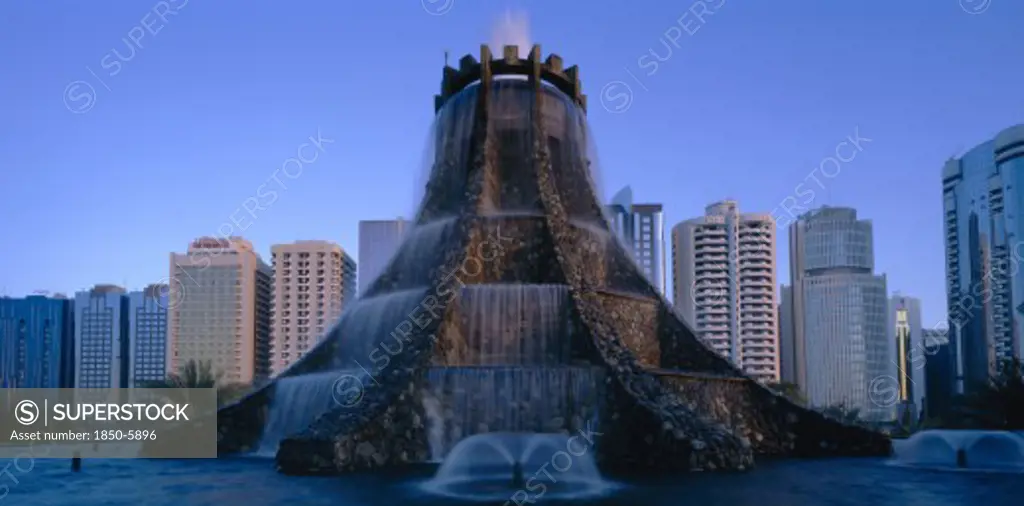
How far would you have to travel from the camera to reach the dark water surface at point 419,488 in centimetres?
1589

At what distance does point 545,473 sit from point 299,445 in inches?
193

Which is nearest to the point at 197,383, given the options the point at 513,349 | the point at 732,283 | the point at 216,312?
the point at 513,349

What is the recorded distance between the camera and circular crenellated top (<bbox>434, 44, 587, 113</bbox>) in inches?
1358

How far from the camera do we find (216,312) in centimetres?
11162

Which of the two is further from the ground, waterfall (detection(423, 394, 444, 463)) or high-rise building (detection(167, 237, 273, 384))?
high-rise building (detection(167, 237, 273, 384))

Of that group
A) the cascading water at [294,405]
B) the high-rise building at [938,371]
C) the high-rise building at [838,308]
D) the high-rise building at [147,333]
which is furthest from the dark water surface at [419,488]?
the high-rise building at [147,333]

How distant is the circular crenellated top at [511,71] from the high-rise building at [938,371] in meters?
70.8

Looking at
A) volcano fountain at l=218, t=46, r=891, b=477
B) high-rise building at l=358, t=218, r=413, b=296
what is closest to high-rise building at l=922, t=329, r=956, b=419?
high-rise building at l=358, t=218, r=413, b=296

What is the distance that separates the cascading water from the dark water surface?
269 centimetres

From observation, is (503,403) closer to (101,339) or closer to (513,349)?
(513,349)

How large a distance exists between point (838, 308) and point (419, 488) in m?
122

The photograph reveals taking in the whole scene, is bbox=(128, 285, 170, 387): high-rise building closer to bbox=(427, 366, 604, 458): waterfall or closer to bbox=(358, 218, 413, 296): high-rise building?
bbox=(358, 218, 413, 296): high-rise building

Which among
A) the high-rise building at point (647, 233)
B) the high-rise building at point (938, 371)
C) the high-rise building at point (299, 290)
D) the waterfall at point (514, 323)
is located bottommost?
the high-rise building at point (938, 371)

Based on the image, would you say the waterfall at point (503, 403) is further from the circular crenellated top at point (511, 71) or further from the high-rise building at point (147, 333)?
the high-rise building at point (147, 333)
